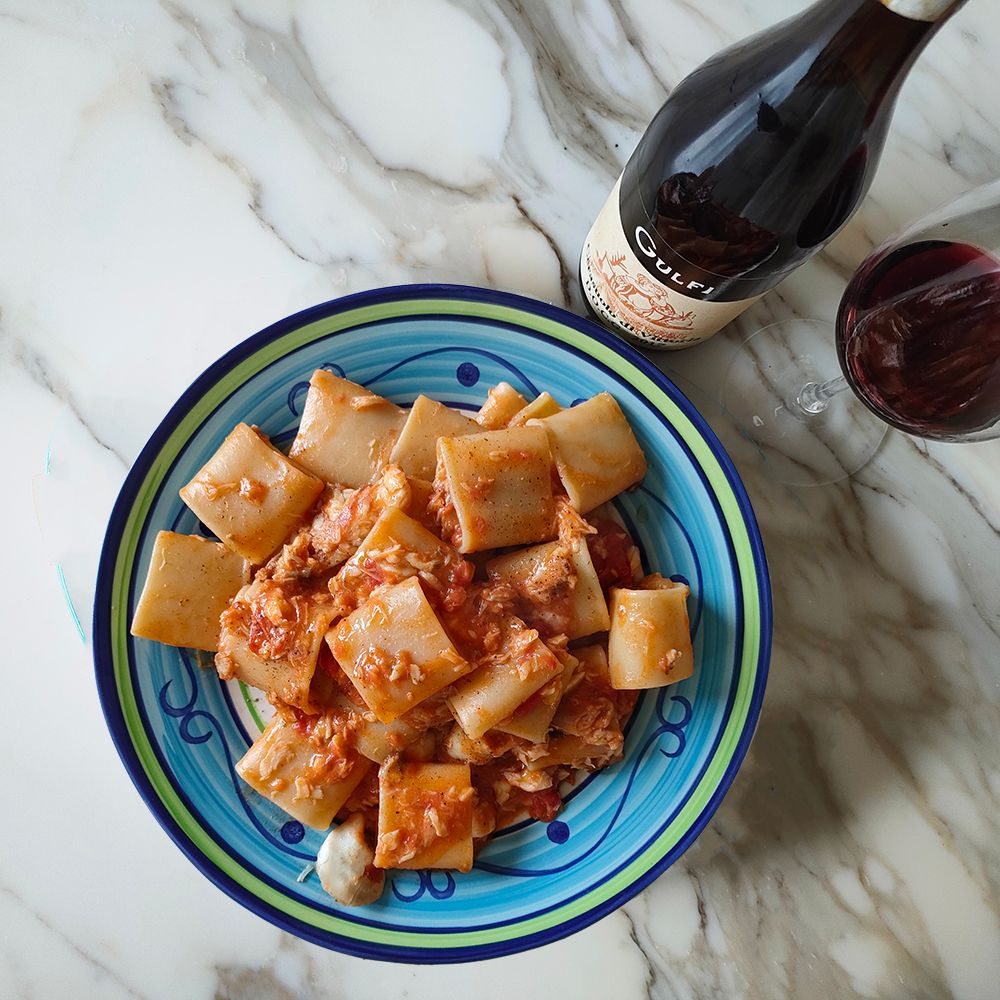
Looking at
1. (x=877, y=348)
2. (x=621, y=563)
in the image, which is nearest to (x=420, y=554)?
(x=621, y=563)

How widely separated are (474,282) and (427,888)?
147cm

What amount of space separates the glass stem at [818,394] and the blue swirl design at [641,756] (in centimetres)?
81

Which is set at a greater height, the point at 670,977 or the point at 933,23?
the point at 933,23

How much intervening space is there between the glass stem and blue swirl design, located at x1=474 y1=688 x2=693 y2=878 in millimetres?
808

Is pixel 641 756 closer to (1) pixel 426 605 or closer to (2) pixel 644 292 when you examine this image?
(1) pixel 426 605

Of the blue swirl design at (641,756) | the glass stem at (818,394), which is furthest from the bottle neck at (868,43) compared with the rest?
the blue swirl design at (641,756)

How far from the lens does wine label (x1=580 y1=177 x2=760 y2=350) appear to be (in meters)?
1.60

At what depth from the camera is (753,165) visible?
150 cm

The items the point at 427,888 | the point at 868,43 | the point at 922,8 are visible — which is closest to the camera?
the point at 922,8

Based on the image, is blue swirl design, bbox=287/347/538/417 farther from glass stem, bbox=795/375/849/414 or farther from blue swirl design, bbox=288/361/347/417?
glass stem, bbox=795/375/849/414

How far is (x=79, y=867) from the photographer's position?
213 cm

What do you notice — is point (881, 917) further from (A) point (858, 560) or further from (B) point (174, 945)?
(B) point (174, 945)

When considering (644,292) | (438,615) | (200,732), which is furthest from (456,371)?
(200,732)

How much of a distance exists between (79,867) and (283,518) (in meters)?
1.17
